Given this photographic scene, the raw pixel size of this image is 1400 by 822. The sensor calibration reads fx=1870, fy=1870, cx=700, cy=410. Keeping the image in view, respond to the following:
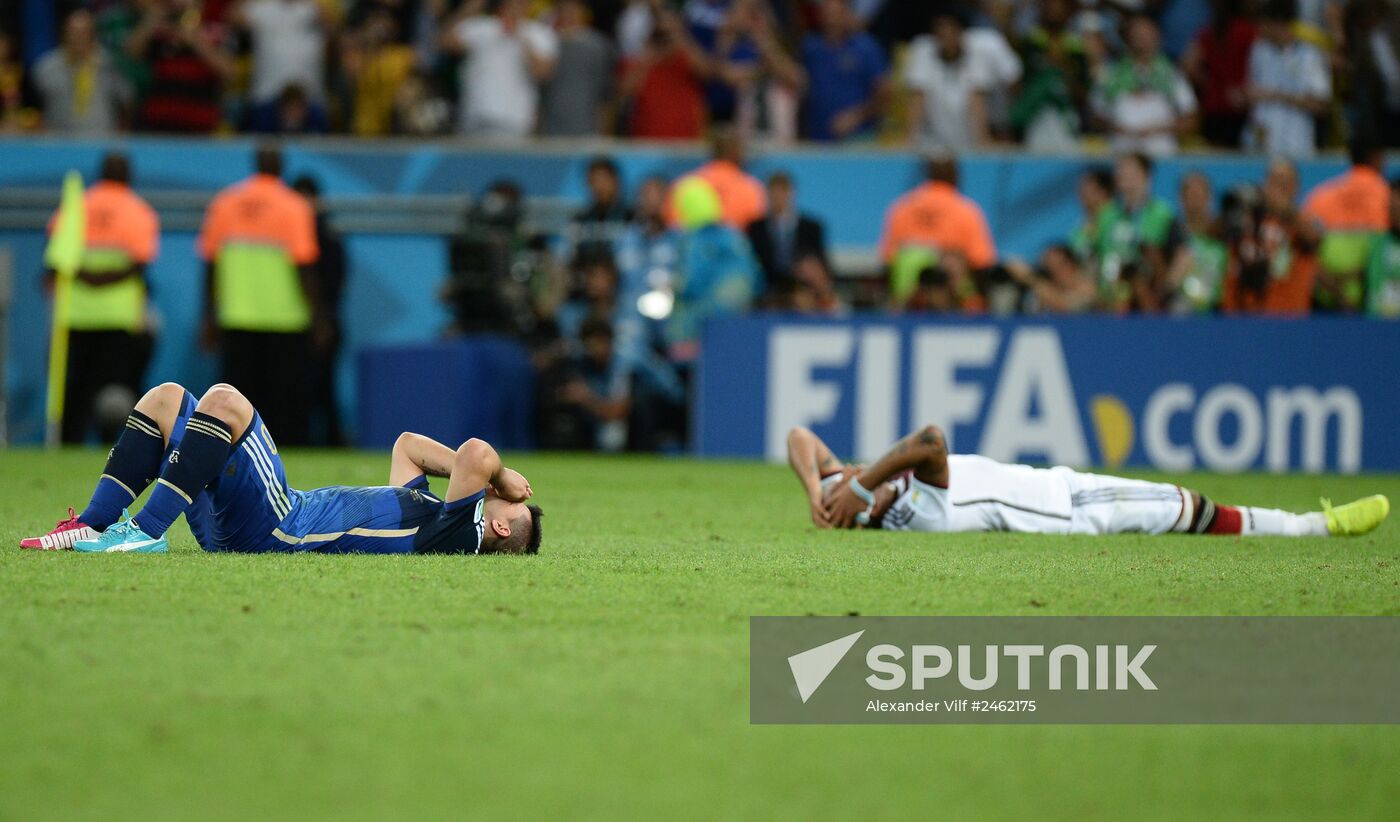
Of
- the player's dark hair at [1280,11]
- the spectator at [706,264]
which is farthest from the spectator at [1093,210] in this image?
the player's dark hair at [1280,11]

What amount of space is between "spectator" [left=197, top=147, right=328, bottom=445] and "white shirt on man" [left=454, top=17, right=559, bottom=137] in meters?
1.92

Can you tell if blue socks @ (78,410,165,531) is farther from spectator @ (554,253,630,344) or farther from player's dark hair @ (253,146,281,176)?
spectator @ (554,253,630,344)

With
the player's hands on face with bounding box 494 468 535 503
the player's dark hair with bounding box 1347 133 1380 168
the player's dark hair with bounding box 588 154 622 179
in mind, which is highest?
the player's dark hair with bounding box 1347 133 1380 168

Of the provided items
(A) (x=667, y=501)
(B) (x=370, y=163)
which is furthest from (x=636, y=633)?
(B) (x=370, y=163)

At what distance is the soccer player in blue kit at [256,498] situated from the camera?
6191 millimetres

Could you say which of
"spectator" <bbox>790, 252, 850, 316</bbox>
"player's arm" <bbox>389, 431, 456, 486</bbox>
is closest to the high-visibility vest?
"spectator" <bbox>790, 252, 850, 316</bbox>

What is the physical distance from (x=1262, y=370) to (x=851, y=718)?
1015 cm

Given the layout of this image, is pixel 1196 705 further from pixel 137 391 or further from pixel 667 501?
pixel 137 391

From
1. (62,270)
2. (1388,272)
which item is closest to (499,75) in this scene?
(62,270)

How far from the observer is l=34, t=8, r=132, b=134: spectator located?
16406mm

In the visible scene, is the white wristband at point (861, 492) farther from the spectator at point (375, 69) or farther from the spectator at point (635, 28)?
the spectator at point (375, 69)

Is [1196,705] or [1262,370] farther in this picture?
[1262,370]

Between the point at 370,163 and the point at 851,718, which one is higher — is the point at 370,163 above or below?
above

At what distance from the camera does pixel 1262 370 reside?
1352 cm
